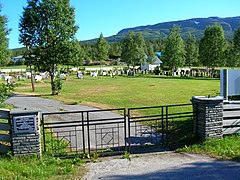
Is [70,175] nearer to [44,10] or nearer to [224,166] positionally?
[224,166]

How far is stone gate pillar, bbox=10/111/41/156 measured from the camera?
234 inches

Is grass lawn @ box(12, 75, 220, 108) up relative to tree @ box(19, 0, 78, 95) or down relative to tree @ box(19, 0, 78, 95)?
down

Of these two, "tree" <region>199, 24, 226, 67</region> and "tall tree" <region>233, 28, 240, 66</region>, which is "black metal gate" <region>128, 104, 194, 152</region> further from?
"tree" <region>199, 24, 226, 67</region>

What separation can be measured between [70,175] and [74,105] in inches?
439

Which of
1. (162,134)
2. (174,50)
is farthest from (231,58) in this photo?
(162,134)

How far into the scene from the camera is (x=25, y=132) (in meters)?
5.98

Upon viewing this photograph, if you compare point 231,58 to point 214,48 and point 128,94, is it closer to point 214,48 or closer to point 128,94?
point 214,48

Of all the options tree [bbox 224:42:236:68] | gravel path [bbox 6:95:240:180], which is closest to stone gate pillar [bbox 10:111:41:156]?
gravel path [bbox 6:95:240:180]

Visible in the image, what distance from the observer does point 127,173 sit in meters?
5.49

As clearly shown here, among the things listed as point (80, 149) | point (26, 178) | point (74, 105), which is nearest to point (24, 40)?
point (74, 105)

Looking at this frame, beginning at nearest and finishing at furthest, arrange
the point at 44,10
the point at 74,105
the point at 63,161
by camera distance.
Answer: the point at 63,161 < the point at 74,105 < the point at 44,10

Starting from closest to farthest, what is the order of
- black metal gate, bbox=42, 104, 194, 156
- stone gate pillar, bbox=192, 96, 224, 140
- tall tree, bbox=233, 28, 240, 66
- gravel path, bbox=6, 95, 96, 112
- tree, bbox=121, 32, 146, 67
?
black metal gate, bbox=42, 104, 194, 156
stone gate pillar, bbox=192, 96, 224, 140
gravel path, bbox=6, 95, 96, 112
tall tree, bbox=233, 28, 240, 66
tree, bbox=121, 32, 146, 67

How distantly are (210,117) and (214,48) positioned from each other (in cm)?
4528

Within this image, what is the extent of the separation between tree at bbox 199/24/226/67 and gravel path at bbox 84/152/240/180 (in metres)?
45.8
